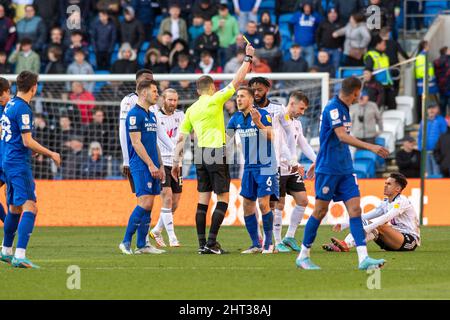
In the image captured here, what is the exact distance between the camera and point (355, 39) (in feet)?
86.1

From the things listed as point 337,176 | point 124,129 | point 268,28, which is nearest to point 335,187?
point 337,176

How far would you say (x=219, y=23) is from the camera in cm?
2736

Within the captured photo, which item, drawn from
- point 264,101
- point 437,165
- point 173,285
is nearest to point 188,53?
point 437,165

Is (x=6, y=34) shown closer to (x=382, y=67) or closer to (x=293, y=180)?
(x=382, y=67)

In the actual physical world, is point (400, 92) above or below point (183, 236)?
above

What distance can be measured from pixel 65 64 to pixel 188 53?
3.34m

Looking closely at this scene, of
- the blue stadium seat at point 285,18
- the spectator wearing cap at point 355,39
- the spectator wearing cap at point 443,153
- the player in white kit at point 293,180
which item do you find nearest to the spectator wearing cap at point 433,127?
the spectator wearing cap at point 443,153

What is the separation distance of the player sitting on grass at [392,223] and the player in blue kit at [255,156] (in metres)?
1.20

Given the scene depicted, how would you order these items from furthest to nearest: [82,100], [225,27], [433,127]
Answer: [225,27], [433,127], [82,100]

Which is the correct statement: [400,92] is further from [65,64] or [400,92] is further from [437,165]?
[65,64]

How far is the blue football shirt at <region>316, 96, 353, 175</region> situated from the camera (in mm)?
12117

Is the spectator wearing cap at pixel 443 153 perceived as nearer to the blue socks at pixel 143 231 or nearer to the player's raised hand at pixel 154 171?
the blue socks at pixel 143 231

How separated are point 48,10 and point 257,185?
1513cm

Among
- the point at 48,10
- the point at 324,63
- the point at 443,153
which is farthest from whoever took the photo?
the point at 48,10
